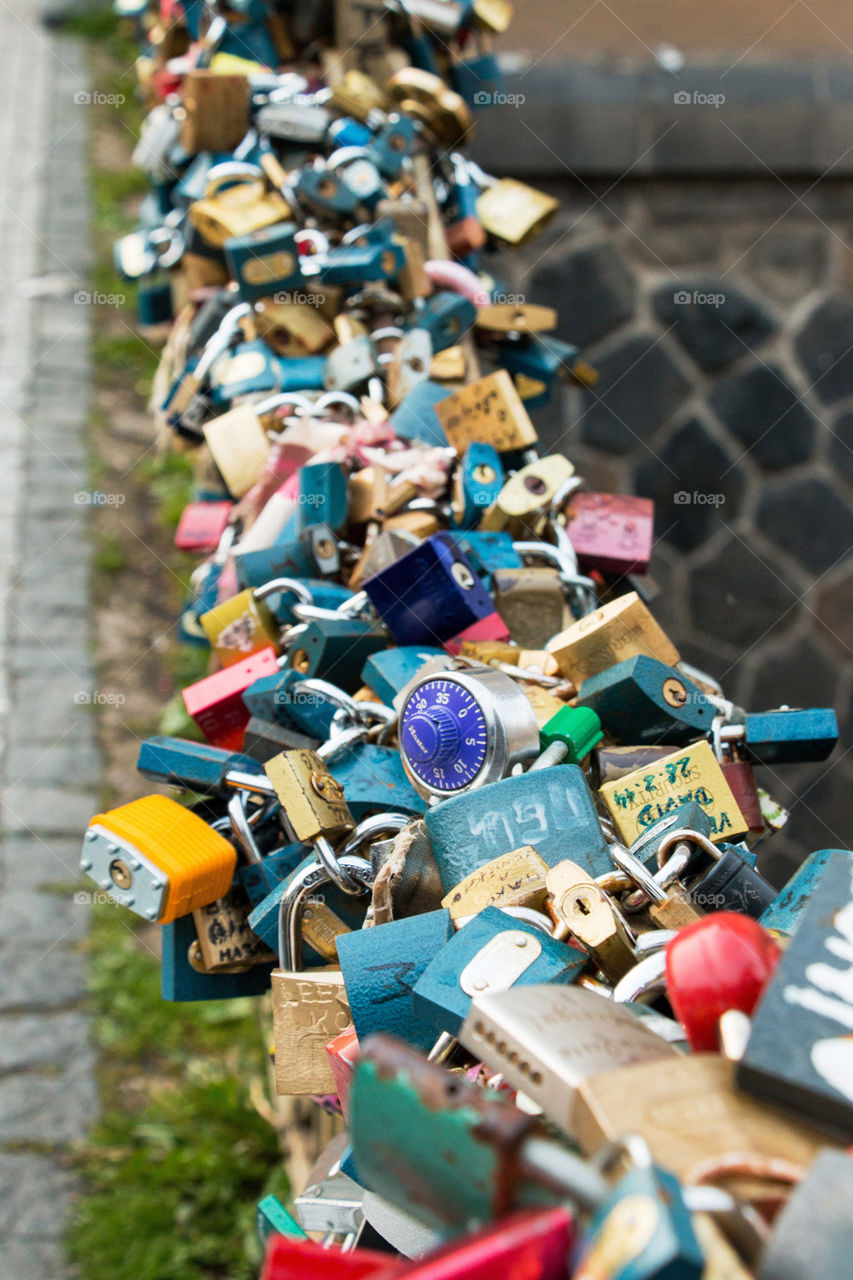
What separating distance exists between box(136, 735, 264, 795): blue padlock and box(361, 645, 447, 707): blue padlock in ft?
0.64

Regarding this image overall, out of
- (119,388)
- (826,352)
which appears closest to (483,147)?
(826,352)

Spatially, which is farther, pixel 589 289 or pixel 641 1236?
pixel 589 289

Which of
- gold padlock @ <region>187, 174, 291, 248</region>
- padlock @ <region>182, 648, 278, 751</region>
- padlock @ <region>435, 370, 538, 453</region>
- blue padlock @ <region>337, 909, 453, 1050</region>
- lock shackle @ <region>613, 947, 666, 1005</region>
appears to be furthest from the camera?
gold padlock @ <region>187, 174, 291, 248</region>

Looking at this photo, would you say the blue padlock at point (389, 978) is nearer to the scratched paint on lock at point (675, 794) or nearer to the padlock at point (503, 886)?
the padlock at point (503, 886)

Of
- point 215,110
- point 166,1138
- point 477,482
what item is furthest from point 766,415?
point 166,1138

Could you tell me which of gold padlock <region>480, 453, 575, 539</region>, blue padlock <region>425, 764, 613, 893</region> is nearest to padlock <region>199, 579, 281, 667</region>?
gold padlock <region>480, 453, 575, 539</region>

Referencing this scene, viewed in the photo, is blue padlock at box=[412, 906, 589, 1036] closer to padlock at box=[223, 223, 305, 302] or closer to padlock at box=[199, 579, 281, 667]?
padlock at box=[199, 579, 281, 667]

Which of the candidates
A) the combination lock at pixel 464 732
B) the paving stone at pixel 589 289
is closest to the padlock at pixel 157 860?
the combination lock at pixel 464 732

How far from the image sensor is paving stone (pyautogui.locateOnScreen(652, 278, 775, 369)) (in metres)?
4.46

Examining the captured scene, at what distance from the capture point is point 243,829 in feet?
4.72

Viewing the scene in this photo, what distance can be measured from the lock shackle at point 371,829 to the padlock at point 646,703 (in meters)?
0.29

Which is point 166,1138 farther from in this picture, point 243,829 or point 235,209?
point 235,209

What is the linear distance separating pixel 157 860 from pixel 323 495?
729 mm

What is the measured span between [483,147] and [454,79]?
3.60 ft
